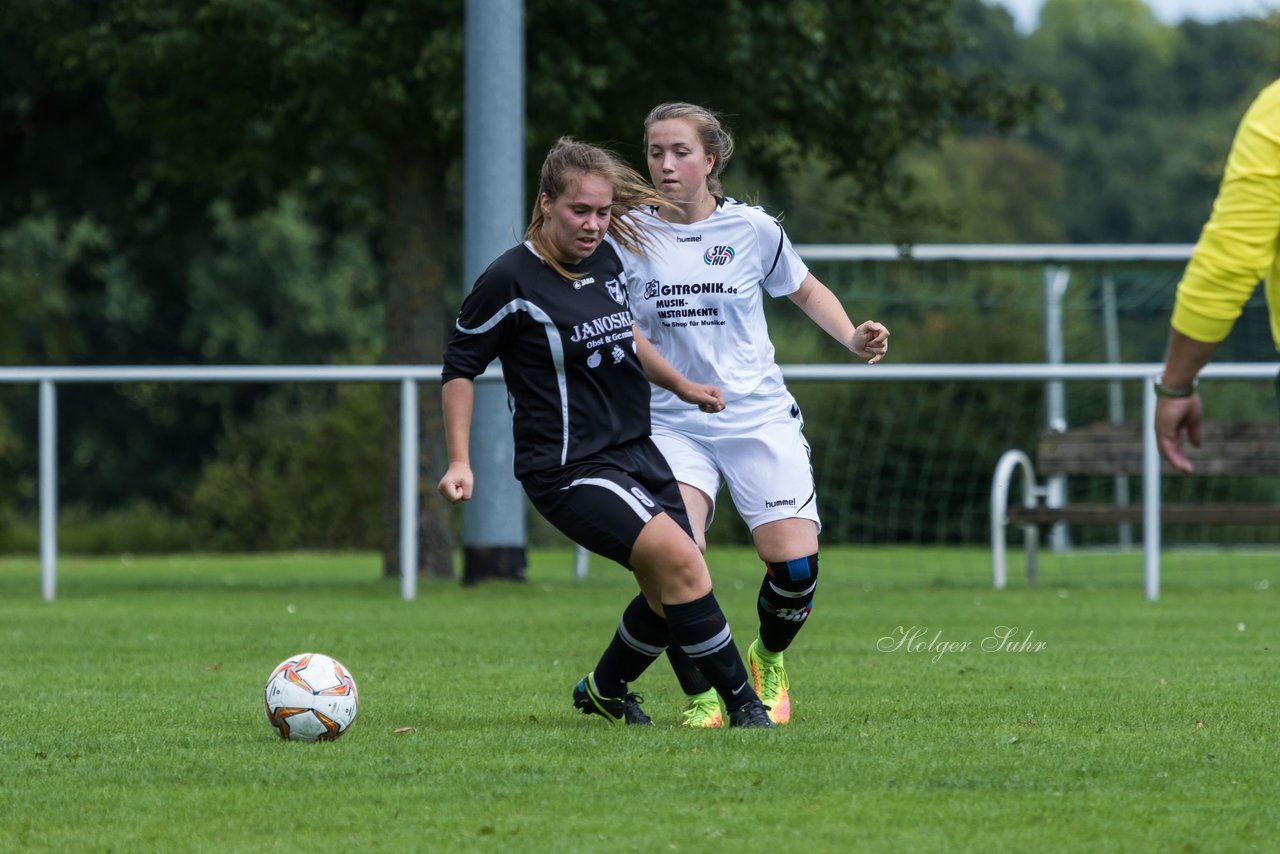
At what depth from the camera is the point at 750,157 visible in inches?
646

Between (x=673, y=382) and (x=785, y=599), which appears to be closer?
(x=673, y=382)

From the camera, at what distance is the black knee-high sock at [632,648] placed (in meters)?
5.94

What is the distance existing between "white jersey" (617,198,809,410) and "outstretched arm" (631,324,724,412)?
0.24m

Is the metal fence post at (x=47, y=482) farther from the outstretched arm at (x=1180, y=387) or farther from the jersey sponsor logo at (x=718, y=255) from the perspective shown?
the outstretched arm at (x=1180, y=387)

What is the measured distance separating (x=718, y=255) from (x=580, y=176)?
2.36 feet

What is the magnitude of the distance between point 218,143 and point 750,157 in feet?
14.9

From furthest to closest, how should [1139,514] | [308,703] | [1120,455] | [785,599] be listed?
1. [1120,455]
2. [1139,514]
3. [785,599]
4. [308,703]

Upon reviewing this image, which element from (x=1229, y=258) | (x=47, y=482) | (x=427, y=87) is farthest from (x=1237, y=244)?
(x=427, y=87)

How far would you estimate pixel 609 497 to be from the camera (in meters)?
5.47

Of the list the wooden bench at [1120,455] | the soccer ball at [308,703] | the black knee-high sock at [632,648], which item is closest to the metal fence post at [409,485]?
Result: the wooden bench at [1120,455]

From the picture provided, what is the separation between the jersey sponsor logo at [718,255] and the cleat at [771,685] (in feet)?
4.20

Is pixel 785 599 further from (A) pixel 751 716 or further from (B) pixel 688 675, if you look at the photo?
(A) pixel 751 716

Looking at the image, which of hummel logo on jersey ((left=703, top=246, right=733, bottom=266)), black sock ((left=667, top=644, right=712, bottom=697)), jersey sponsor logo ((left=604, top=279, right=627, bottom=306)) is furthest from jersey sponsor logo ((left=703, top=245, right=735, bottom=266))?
black sock ((left=667, top=644, right=712, bottom=697))

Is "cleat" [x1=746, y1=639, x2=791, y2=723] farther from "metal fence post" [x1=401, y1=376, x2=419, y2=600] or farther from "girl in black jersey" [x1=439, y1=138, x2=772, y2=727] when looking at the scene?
"metal fence post" [x1=401, y1=376, x2=419, y2=600]
